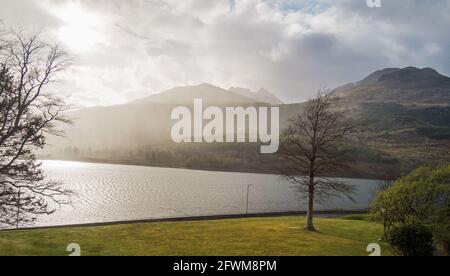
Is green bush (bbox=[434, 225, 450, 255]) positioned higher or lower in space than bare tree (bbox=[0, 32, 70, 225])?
lower

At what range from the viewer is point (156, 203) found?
108m

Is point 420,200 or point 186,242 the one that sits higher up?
point 420,200

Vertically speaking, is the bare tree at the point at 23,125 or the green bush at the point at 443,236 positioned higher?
the bare tree at the point at 23,125

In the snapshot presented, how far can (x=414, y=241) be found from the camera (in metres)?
26.5

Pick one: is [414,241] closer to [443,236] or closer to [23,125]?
[443,236]

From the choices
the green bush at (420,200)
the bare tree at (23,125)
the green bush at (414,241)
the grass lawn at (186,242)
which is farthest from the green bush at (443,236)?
the bare tree at (23,125)

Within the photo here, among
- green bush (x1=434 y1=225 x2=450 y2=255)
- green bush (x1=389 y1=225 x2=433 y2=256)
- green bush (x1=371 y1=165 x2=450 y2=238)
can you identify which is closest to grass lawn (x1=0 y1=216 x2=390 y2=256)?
green bush (x1=371 y1=165 x2=450 y2=238)

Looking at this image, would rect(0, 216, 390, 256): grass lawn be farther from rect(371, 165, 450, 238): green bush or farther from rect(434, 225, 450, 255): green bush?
rect(434, 225, 450, 255): green bush

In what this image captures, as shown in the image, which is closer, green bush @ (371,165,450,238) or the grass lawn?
the grass lawn

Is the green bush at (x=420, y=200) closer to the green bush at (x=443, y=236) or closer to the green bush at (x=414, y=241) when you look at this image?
the green bush at (x=443, y=236)

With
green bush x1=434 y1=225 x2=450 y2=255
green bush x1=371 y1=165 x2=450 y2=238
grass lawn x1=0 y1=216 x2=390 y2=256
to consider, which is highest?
green bush x1=371 y1=165 x2=450 y2=238

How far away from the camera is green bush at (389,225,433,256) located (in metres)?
26.3

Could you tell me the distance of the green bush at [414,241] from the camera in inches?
1037

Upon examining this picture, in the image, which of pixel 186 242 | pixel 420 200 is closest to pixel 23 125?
pixel 186 242
